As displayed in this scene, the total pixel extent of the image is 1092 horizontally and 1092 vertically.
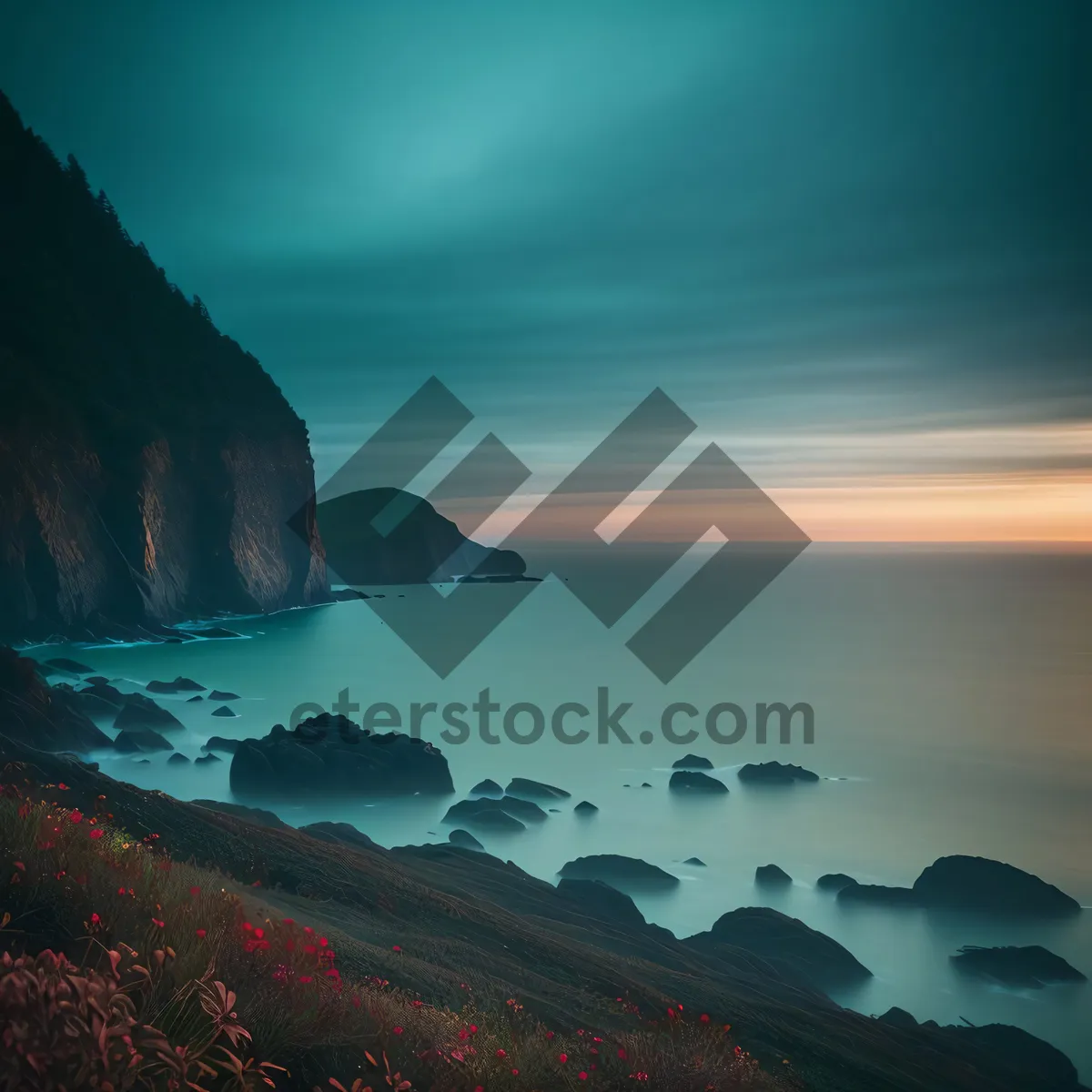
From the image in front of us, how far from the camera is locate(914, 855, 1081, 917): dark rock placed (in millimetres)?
21703

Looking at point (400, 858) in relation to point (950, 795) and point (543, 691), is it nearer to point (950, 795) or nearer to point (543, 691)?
point (950, 795)

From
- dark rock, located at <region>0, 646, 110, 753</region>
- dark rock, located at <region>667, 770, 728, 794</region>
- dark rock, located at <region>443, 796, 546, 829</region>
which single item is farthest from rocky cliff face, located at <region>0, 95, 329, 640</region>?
dark rock, located at <region>667, 770, 728, 794</region>

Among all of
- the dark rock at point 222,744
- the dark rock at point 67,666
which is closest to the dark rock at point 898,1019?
the dark rock at point 222,744

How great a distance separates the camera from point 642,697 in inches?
2131

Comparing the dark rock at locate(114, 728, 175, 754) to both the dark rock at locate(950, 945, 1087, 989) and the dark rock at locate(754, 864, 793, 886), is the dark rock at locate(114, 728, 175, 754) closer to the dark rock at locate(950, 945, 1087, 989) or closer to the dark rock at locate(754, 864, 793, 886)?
the dark rock at locate(754, 864, 793, 886)

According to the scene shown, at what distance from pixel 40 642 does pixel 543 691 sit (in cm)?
3108

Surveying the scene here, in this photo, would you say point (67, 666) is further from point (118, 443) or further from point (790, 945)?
point (790, 945)

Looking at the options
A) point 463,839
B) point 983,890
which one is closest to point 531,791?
point 463,839

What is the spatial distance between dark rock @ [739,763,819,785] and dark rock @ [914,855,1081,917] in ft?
35.7

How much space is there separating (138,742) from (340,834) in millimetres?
14927

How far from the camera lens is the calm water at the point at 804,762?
22.3 m

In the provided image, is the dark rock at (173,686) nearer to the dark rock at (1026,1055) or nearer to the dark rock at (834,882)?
the dark rock at (834,882)

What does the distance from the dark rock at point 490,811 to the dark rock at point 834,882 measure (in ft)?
30.0

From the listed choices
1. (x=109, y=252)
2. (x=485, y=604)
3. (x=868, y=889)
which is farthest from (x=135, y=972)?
(x=485, y=604)
